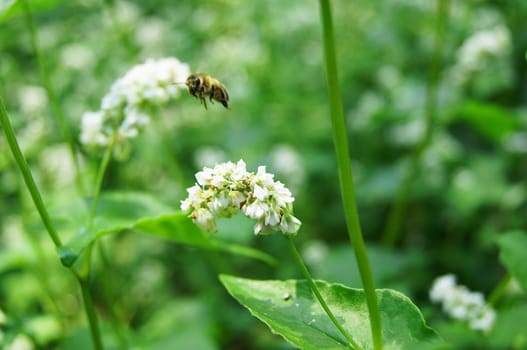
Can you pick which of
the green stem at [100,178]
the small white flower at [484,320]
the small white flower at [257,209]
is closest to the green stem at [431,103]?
the small white flower at [484,320]

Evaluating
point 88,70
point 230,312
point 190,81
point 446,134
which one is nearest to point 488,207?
point 446,134

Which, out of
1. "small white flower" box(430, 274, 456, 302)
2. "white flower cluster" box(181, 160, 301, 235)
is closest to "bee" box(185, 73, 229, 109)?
"white flower cluster" box(181, 160, 301, 235)

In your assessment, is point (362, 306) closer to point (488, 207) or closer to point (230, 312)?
point (230, 312)

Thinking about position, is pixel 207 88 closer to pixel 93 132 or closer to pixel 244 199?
pixel 93 132

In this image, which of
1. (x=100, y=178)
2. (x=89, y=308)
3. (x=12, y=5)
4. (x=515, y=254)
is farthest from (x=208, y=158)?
(x=515, y=254)

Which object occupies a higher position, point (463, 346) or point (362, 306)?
point (463, 346)

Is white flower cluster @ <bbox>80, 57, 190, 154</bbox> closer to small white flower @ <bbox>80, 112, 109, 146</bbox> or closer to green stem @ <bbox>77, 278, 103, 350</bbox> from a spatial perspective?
small white flower @ <bbox>80, 112, 109, 146</bbox>
